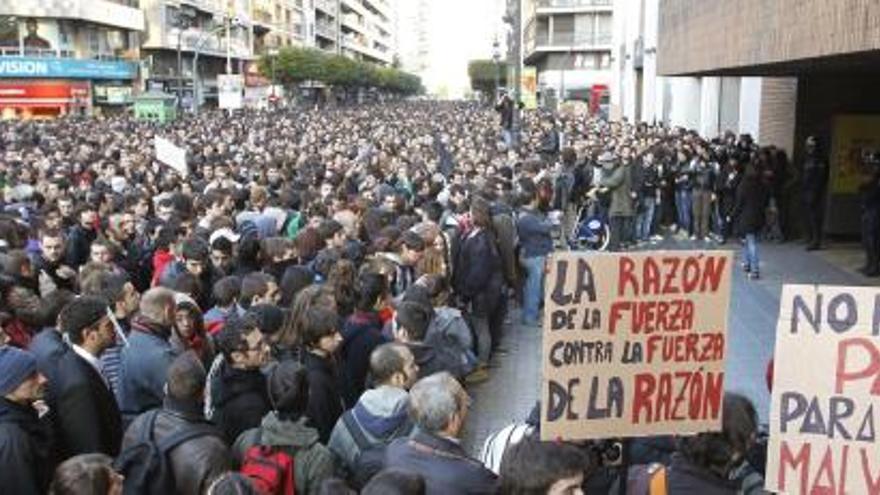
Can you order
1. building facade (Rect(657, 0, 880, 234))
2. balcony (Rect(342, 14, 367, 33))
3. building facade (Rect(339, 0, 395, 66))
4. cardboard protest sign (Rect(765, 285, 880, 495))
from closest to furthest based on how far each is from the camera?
cardboard protest sign (Rect(765, 285, 880, 495)) → building facade (Rect(657, 0, 880, 234)) → building facade (Rect(339, 0, 395, 66)) → balcony (Rect(342, 14, 367, 33))

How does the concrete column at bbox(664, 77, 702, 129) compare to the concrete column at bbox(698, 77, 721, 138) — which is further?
the concrete column at bbox(664, 77, 702, 129)

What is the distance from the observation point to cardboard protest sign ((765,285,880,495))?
12.8 feet

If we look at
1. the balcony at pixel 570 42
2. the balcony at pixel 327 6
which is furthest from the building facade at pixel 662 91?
the balcony at pixel 327 6

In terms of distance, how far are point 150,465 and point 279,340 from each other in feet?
5.99

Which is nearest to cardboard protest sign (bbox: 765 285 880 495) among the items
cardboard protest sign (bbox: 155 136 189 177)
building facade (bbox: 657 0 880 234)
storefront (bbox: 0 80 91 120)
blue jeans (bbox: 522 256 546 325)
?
building facade (bbox: 657 0 880 234)

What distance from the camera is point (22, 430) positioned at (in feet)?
14.9

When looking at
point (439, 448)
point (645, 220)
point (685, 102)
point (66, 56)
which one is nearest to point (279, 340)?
point (439, 448)

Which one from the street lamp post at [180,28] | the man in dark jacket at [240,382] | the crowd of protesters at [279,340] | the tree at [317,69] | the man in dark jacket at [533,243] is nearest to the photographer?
the crowd of protesters at [279,340]

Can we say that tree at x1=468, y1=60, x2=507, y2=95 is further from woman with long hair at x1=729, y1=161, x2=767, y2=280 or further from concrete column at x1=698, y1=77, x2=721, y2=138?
woman with long hair at x1=729, y1=161, x2=767, y2=280

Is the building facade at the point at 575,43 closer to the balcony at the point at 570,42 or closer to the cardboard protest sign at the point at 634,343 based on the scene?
the balcony at the point at 570,42

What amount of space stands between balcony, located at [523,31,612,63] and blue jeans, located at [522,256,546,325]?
Result: 263 feet

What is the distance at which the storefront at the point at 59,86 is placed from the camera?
52.1 meters

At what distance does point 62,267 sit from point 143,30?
2638 inches

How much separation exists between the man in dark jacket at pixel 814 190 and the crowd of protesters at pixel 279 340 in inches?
51.5
